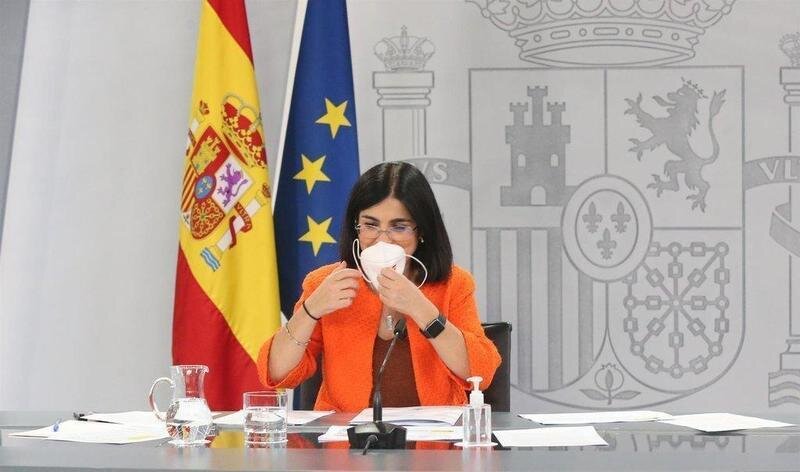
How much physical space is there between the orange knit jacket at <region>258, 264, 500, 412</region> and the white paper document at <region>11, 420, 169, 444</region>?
21.6 inches

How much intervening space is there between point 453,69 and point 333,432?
78.5 inches

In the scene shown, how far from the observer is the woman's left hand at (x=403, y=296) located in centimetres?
227

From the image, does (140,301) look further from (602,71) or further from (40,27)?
(602,71)

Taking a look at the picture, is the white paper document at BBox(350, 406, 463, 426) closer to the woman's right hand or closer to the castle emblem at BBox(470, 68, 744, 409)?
the woman's right hand

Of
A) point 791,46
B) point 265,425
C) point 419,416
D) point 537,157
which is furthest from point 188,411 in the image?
point 791,46

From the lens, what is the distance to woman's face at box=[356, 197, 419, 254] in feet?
8.07

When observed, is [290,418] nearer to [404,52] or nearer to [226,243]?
[226,243]

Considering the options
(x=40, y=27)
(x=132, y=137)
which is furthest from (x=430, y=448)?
(x=40, y=27)

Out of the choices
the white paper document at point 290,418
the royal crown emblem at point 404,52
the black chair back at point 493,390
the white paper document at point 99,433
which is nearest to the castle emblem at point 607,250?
the royal crown emblem at point 404,52

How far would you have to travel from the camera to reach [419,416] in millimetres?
Answer: 2006

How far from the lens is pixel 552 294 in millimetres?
3459

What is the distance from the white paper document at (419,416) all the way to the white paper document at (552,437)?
18 cm

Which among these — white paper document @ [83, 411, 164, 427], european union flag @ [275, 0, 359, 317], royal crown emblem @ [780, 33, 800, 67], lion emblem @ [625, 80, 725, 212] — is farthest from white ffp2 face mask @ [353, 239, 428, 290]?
royal crown emblem @ [780, 33, 800, 67]

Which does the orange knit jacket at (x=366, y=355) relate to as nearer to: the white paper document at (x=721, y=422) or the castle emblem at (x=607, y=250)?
the white paper document at (x=721, y=422)
